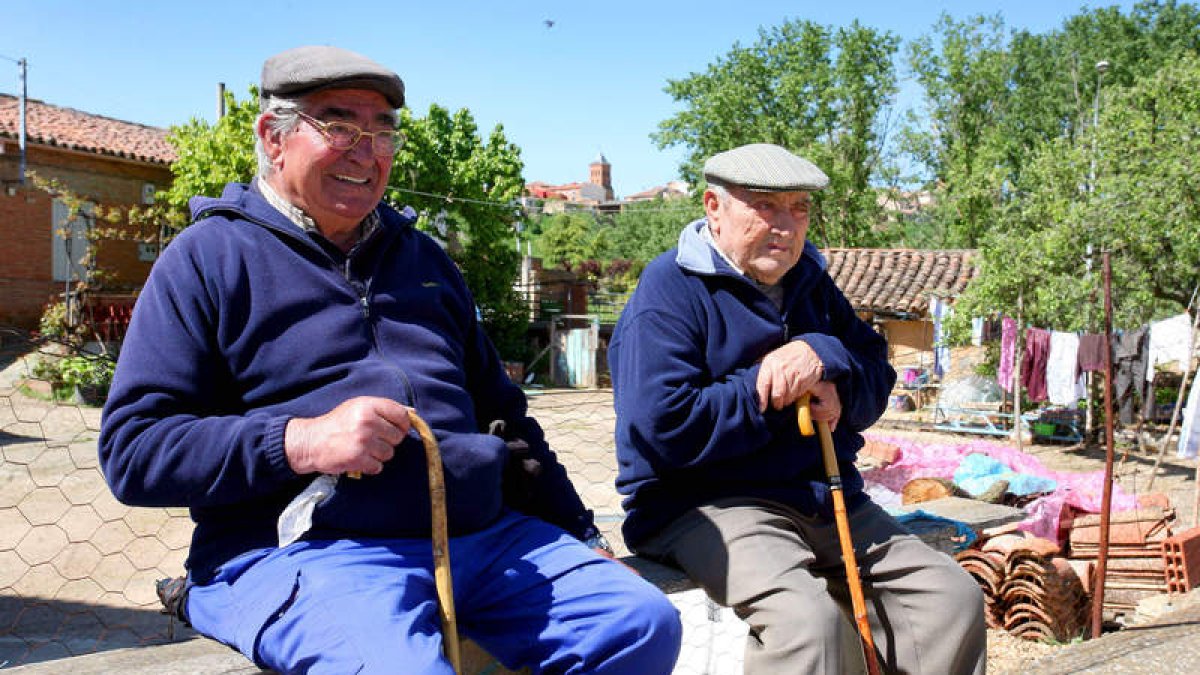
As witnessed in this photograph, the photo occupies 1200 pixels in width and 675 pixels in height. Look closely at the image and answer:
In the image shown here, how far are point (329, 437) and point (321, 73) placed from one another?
2.61 feet

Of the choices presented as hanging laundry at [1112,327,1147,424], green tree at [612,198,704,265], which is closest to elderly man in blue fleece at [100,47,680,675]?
hanging laundry at [1112,327,1147,424]

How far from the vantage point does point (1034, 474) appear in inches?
346

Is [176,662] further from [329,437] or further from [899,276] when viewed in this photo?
[899,276]

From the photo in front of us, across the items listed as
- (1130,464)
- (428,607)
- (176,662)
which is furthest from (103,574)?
(1130,464)

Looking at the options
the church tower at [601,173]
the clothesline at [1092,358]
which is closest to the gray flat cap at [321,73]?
the clothesline at [1092,358]

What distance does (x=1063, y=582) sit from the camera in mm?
4812

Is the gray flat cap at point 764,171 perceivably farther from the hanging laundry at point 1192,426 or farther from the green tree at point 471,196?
the green tree at point 471,196

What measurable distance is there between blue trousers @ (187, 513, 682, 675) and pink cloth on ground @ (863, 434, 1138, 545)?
493 centimetres

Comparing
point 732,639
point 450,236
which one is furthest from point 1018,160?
point 732,639

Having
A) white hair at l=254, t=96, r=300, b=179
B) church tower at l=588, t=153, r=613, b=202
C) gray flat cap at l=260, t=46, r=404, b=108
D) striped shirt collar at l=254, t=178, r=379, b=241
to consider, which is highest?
church tower at l=588, t=153, r=613, b=202

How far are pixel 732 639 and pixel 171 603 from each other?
5.55 ft

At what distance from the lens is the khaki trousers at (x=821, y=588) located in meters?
2.15

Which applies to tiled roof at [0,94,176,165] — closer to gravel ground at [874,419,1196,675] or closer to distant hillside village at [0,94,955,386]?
distant hillside village at [0,94,955,386]

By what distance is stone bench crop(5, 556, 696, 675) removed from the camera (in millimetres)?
1838
